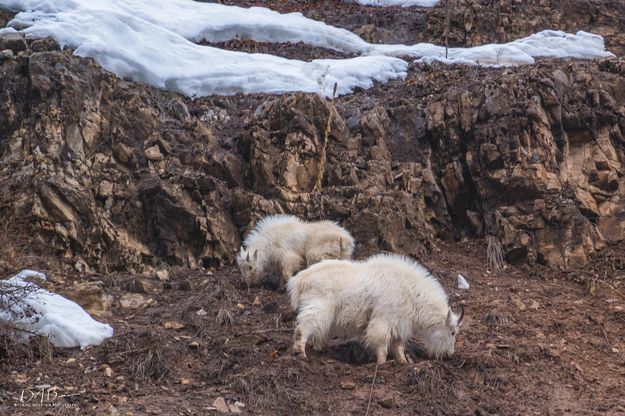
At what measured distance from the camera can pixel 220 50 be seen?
19703mm

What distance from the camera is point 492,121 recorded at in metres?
14.9

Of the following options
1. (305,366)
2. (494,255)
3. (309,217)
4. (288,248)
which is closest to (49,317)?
(305,366)

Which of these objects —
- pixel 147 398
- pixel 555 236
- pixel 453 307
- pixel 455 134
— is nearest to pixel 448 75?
pixel 455 134

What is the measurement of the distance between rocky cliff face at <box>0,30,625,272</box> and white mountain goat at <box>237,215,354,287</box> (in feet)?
3.57

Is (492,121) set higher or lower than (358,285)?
higher

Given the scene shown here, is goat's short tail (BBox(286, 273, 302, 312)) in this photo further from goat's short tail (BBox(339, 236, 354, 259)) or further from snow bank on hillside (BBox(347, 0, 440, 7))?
snow bank on hillside (BBox(347, 0, 440, 7))

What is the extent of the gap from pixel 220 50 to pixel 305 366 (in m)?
13.6

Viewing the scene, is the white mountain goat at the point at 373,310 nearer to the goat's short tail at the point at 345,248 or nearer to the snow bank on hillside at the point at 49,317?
the goat's short tail at the point at 345,248

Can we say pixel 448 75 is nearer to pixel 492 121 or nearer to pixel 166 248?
pixel 492 121

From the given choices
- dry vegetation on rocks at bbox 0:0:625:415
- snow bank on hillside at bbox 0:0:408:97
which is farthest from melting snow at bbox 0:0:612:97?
dry vegetation on rocks at bbox 0:0:625:415

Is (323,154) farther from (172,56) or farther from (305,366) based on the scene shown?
(305,366)

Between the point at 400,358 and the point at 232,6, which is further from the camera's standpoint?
the point at 232,6

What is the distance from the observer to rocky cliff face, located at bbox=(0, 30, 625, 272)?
1225 cm

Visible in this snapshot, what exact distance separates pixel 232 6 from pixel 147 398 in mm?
20257
